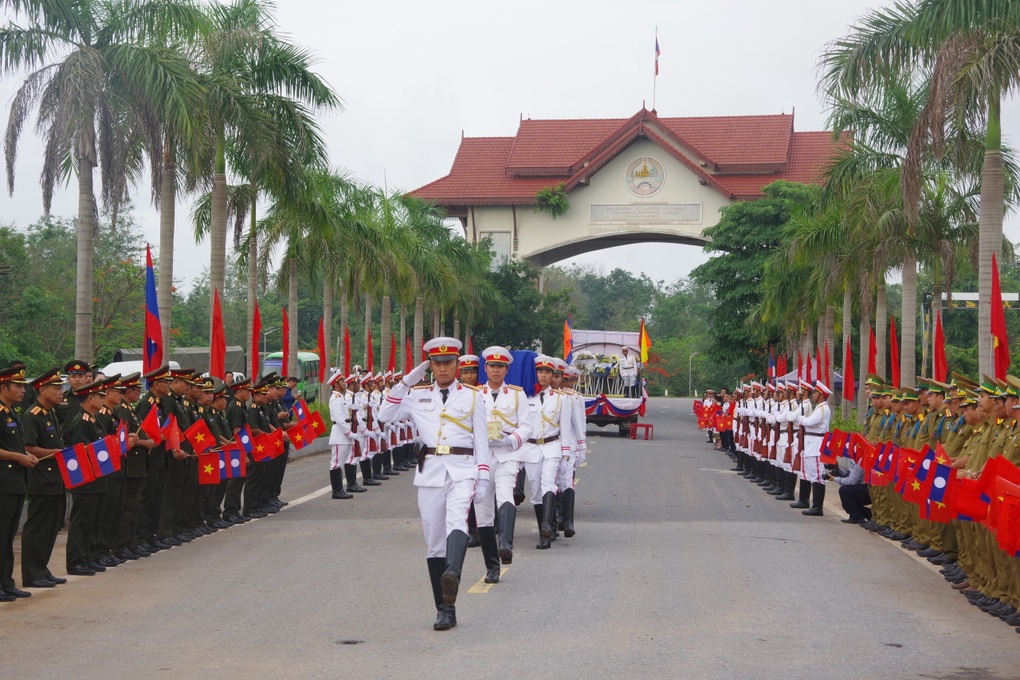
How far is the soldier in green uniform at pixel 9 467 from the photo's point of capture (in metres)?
9.75

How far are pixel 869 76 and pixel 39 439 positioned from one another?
1363 cm

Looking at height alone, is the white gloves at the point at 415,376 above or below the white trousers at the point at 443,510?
above

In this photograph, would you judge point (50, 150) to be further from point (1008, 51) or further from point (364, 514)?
point (1008, 51)

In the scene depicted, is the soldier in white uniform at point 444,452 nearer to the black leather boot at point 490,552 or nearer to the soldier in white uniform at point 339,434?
the black leather boot at point 490,552

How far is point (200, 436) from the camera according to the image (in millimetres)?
13891

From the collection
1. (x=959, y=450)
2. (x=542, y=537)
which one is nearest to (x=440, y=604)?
(x=542, y=537)

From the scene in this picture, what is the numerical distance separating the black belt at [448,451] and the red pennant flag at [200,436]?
17.5 ft

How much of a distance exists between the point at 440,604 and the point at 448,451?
→ 1.07 metres

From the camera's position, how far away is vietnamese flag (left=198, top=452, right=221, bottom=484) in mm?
13977

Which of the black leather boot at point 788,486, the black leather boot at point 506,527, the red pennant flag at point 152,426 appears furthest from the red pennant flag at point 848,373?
the red pennant flag at point 152,426

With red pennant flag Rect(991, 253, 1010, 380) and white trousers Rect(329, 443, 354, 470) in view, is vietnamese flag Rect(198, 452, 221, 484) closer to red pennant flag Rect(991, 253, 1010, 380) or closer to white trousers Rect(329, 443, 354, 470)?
white trousers Rect(329, 443, 354, 470)

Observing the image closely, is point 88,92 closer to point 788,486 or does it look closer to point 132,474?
point 132,474

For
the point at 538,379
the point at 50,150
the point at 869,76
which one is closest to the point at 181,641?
the point at 538,379

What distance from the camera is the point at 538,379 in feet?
46.6
